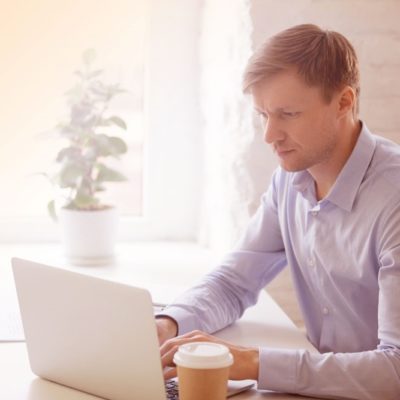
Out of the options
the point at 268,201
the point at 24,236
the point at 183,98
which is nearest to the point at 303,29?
the point at 268,201

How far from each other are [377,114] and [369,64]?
12 centimetres

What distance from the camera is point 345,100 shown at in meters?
1.48

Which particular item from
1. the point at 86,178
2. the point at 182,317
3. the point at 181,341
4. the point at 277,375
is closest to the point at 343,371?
the point at 277,375

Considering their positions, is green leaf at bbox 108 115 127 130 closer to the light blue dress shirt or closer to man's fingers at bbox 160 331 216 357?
the light blue dress shirt

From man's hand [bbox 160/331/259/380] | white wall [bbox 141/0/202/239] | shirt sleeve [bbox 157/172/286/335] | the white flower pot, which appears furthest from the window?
man's hand [bbox 160/331/259/380]

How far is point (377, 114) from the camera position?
2.10m

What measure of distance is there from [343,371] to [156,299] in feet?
1.78

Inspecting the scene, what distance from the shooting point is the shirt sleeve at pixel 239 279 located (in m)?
1.54

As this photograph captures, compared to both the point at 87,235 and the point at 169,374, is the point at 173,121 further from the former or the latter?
the point at 169,374

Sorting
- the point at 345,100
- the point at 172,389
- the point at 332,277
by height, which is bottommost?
the point at 172,389

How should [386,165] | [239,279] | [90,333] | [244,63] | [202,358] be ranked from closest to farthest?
[202,358] → [90,333] → [386,165] → [239,279] → [244,63]

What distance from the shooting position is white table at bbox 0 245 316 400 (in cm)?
126

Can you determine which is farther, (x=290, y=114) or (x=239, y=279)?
(x=239, y=279)

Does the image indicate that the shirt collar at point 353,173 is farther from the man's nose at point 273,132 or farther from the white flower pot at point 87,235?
the white flower pot at point 87,235
